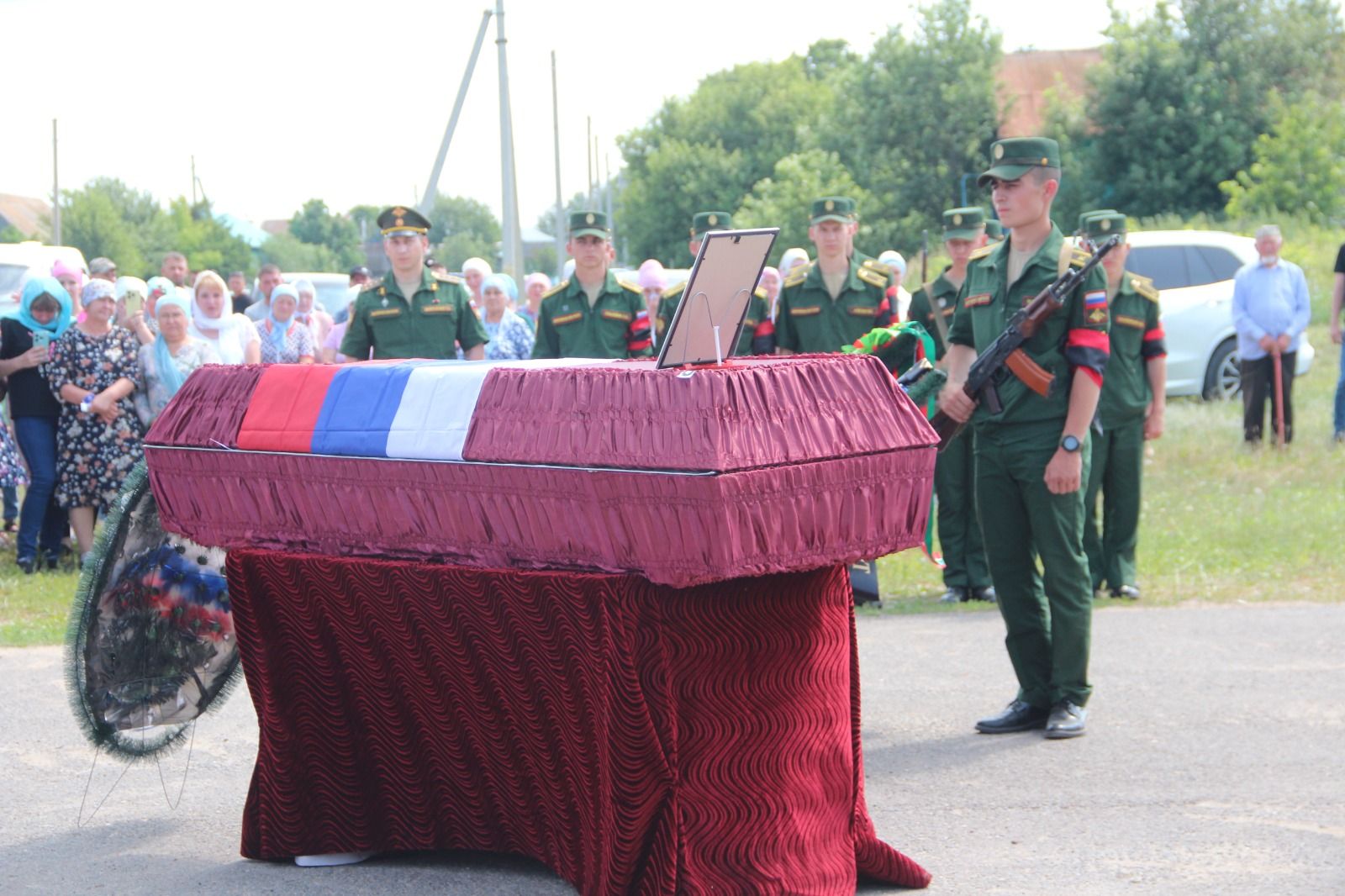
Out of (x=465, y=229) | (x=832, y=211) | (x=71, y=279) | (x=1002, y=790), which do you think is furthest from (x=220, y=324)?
(x=465, y=229)

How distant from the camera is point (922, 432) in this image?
371cm

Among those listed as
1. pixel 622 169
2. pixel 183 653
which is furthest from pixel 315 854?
pixel 622 169

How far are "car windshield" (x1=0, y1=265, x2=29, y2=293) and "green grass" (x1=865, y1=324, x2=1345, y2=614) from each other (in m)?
9.05

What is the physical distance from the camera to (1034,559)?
5566mm

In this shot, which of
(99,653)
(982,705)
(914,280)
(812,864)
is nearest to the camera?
(812,864)

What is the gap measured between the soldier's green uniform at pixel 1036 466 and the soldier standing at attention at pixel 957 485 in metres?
2.62

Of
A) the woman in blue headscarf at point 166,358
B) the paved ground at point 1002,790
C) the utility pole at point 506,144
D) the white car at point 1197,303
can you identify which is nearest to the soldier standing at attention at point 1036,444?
the paved ground at point 1002,790

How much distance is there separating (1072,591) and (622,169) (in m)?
66.1

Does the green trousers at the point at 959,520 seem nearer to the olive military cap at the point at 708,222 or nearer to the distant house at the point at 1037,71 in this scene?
the olive military cap at the point at 708,222

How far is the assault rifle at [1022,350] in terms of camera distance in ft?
17.3

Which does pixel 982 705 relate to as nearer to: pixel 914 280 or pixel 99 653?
pixel 99 653

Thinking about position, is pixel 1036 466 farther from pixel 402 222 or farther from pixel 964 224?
pixel 402 222

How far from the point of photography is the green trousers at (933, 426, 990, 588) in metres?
8.45

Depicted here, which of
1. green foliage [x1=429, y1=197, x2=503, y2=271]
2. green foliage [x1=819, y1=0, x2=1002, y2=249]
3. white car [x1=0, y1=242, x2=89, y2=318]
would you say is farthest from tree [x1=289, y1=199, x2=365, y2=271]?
white car [x1=0, y1=242, x2=89, y2=318]
